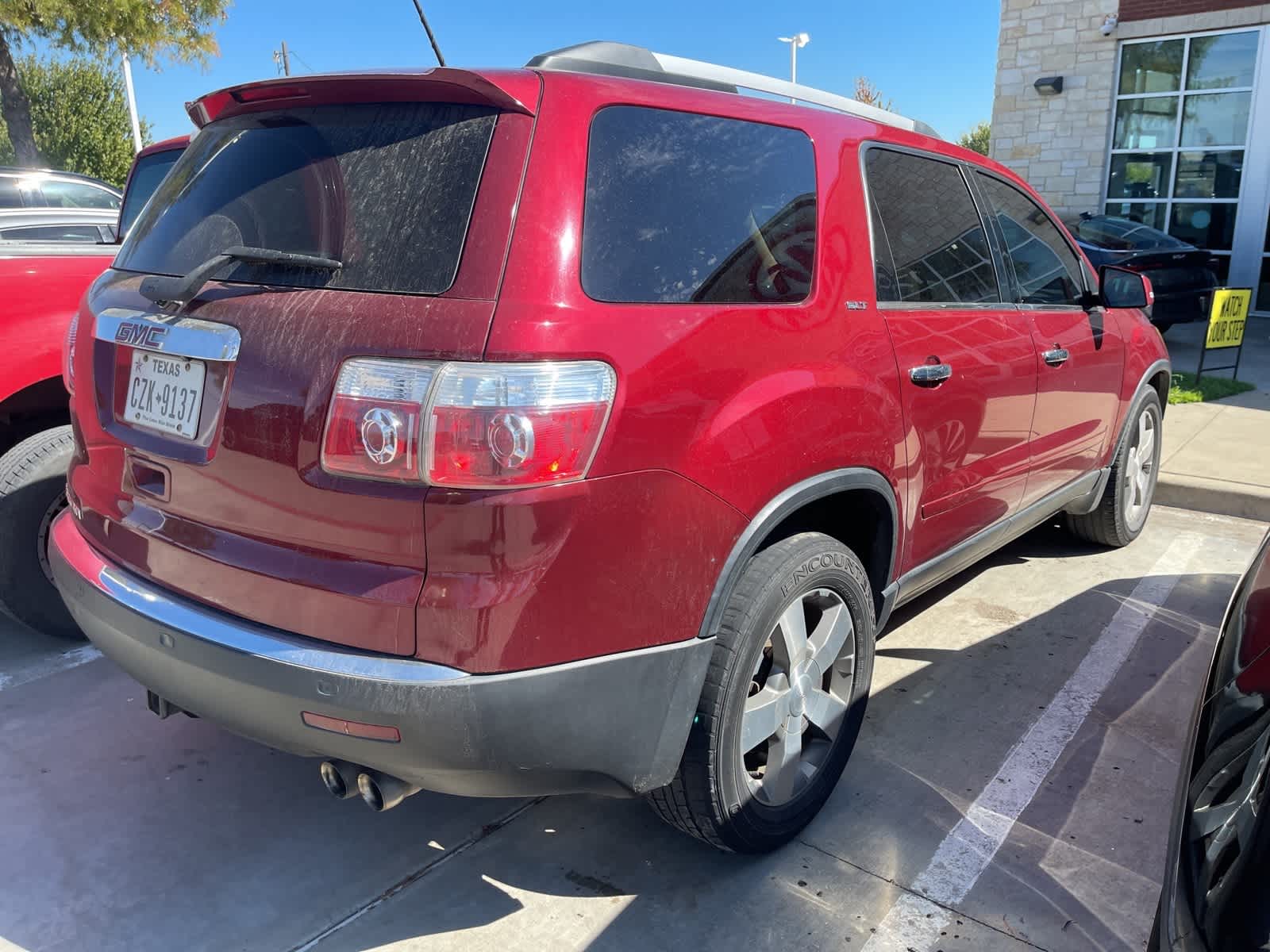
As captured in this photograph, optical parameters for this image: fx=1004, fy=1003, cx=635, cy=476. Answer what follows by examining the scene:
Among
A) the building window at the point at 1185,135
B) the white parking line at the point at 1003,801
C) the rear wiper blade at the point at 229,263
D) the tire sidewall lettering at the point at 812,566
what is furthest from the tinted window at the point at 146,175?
the building window at the point at 1185,135

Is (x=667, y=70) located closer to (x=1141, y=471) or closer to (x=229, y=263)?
(x=229, y=263)

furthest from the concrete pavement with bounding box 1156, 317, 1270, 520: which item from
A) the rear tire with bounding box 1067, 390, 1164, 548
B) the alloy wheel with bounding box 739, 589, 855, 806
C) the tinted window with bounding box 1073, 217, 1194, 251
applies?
the alloy wheel with bounding box 739, 589, 855, 806

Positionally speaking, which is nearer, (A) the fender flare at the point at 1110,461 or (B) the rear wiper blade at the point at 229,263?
(B) the rear wiper blade at the point at 229,263

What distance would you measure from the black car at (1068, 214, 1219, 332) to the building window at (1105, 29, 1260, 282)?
3233mm

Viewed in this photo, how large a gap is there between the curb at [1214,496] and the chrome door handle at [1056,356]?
2503 mm

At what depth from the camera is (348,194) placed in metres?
2.10

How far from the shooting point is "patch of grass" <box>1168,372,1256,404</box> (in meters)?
7.89

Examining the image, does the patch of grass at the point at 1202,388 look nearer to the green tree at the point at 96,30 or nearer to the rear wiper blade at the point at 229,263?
the rear wiper blade at the point at 229,263

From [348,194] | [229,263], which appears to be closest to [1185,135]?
[348,194]

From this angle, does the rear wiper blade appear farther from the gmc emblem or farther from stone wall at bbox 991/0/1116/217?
stone wall at bbox 991/0/1116/217

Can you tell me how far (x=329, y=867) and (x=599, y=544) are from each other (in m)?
1.33

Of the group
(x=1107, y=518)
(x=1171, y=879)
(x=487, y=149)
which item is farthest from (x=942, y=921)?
(x=1107, y=518)

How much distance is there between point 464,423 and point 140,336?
0.94m

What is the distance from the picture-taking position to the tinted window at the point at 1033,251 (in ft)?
11.8
